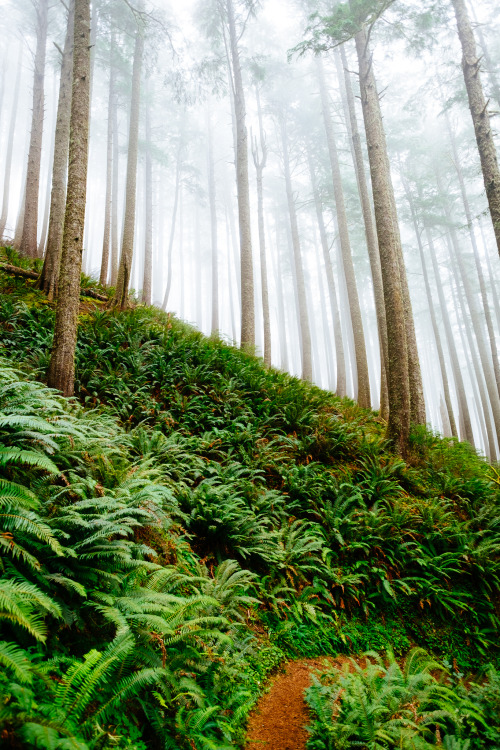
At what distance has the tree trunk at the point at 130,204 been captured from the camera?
31.3 feet

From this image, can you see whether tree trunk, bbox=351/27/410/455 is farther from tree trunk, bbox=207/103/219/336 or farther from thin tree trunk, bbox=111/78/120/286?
tree trunk, bbox=207/103/219/336

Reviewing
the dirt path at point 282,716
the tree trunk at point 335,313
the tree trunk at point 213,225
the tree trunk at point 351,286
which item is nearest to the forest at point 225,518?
the dirt path at point 282,716

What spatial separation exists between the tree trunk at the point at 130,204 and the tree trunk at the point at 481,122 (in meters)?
8.33

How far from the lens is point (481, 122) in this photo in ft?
22.6

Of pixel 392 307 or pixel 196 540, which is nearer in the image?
pixel 196 540

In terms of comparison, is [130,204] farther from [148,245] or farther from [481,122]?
[481,122]

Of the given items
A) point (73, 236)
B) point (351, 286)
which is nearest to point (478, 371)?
point (351, 286)

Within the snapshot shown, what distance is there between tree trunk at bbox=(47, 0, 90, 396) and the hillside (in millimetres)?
626

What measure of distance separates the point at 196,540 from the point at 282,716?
6.51 ft

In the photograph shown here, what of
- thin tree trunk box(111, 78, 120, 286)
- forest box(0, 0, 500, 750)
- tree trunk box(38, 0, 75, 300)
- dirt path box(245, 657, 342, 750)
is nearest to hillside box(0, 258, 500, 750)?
forest box(0, 0, 500, 750)

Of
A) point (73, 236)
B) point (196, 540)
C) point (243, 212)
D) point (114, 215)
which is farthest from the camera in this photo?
point (114, 215)

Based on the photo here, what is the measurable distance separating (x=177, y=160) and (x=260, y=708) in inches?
1113

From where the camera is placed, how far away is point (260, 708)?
3062 millimetres

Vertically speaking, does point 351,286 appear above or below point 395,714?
above
